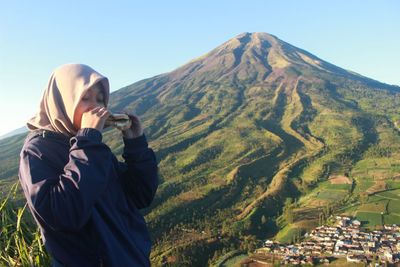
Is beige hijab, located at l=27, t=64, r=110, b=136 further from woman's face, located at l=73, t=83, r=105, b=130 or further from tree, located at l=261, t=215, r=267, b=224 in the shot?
tree, located at l=261, t=215, r=267, b=224

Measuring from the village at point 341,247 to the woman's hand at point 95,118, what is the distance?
117 ft

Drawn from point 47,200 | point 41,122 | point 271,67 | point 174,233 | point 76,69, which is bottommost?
point 174,233

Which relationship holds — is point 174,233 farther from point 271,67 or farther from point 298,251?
point 271,67

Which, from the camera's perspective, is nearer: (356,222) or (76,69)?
(76,69)

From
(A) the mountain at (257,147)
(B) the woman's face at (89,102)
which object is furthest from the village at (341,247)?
(B) the woman's face at (89,102)

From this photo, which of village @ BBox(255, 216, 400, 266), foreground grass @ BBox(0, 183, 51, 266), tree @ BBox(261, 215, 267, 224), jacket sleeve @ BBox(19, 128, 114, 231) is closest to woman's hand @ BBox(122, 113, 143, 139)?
jacket sleeve @ BBox(19, 128, 114, 231)

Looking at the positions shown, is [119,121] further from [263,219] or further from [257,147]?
[257,147]

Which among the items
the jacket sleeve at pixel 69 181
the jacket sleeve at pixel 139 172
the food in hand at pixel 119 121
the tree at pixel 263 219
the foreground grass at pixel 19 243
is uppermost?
the food in hand at pixel 119 121

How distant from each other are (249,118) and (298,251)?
5438 centimetres

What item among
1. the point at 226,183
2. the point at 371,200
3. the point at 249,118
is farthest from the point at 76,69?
the point at 249,118

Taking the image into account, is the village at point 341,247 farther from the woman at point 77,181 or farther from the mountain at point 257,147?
the woman at point 77,181

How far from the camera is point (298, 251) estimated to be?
1513 inches

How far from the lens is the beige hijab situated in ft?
6.57

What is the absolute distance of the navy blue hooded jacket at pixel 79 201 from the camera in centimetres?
171
